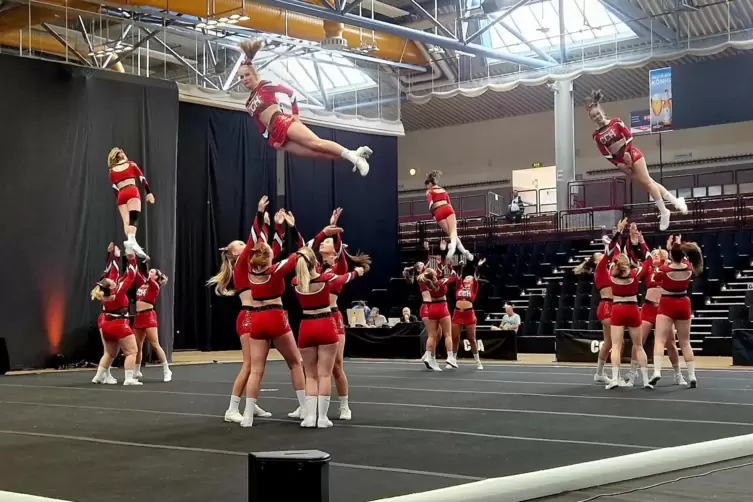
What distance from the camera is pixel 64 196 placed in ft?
52.6

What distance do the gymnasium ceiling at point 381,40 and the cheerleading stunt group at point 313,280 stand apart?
597 centimetres

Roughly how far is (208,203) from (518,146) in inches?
438

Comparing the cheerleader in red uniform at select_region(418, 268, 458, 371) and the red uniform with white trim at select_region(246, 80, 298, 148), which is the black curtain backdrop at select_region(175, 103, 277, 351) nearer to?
the cheerleader in red uniform at select_region(418, 268, 458, 371)

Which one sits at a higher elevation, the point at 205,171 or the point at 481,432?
the point at 205,171

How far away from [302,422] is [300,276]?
3.93 ft

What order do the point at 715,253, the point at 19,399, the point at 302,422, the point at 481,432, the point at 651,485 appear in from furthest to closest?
the point at 715,253 < the point at 19,399 < the point at 302,422 < the point at 481,432 < the point at 651,485

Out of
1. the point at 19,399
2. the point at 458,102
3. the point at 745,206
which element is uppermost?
the point at 458,102

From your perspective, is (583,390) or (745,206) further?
(745,206)

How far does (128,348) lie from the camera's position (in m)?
11.6

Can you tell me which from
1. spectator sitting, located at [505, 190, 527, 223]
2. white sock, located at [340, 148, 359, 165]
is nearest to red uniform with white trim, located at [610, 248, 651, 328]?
white sock, located at [340, 148, 359, 165]

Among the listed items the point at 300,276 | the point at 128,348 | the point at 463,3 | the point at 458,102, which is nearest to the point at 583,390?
the point at 300,276

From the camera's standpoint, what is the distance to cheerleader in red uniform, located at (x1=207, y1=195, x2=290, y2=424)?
24.2ft

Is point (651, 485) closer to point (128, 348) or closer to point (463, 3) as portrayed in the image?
point (128, 348)

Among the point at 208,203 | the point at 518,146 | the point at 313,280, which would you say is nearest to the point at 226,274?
the point at 313,280
